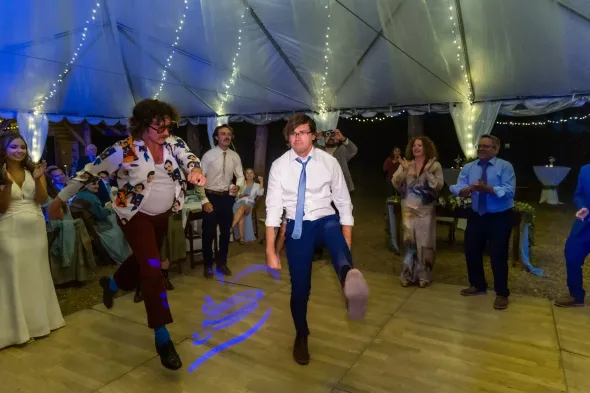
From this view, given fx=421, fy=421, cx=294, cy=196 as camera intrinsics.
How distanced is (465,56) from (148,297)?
5828mm

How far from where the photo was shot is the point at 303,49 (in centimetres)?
709

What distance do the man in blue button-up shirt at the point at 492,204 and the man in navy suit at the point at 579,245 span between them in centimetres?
47

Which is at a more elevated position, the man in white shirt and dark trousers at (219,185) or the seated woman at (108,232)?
the man in white shirt and dark trousers at (219,185)

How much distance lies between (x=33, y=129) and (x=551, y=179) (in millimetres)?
11269

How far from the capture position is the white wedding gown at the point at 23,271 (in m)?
2.76

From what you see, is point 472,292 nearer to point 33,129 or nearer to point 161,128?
point 161,128

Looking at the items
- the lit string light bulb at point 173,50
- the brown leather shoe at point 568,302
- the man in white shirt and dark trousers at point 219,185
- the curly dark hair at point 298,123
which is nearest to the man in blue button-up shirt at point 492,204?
the brown leather shoe at point 568,302

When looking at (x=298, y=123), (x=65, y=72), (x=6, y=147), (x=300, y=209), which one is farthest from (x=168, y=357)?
(x=65, y=72)

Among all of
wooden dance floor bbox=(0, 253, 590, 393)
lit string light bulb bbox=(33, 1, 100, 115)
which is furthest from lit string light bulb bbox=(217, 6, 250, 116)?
wooden dance floor bbox=(0, 253, 590, 393)

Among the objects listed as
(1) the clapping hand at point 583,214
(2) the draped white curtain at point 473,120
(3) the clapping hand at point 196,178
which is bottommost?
(1) the clapping hand at point 583,214

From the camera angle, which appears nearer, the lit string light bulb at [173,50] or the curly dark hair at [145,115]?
the curly dark hair at [145,115]

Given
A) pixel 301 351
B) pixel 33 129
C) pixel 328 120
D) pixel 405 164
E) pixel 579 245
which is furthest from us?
pixel 33 129

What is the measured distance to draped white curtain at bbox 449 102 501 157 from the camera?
708 centimetres

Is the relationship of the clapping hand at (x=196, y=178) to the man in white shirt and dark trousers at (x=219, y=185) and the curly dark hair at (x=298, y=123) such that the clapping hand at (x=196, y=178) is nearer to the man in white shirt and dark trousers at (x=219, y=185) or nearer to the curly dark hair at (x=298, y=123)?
the curly dark hair at (x=298, y=123)
